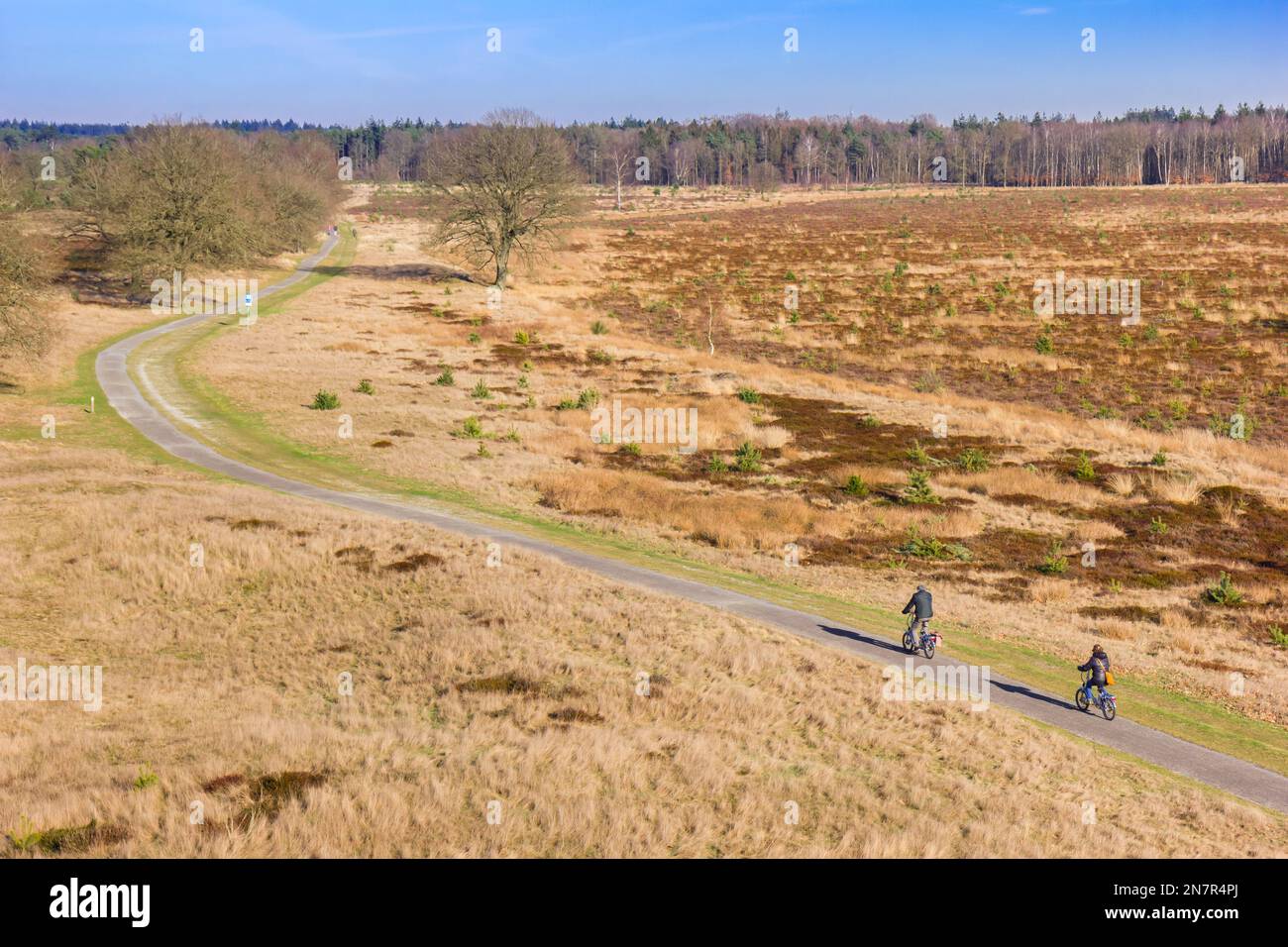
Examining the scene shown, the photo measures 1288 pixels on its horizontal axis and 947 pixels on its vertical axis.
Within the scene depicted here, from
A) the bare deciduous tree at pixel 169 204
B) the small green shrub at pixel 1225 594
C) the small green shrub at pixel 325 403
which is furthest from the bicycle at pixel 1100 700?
the bare deciduous tree at pixel 169 204

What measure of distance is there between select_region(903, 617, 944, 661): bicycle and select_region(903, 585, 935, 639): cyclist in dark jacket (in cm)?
4

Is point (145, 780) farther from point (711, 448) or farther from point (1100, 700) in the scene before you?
point (711, 448)

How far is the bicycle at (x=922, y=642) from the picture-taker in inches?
727

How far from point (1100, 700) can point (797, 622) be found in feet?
20.3

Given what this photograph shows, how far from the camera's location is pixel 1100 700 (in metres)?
16.6

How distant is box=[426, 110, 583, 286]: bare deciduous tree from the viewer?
7719cm

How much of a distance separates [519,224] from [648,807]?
7240 centimetres

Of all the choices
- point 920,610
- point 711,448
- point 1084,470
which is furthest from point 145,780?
point 1084,470

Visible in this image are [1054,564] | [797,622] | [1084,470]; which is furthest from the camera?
[1084,470]

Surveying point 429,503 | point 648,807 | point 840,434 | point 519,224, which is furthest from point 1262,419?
point 519,224

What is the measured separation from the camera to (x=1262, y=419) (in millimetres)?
44000

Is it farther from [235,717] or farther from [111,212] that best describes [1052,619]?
[111,212]

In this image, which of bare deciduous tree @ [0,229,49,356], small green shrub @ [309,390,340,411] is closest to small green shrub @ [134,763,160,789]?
small green shrub @ [309,390,340,411]

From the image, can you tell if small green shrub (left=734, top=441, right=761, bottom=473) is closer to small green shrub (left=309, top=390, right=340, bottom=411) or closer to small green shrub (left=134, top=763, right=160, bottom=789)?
small green shrub (left=309, top=390, right=340, bottom=411)
